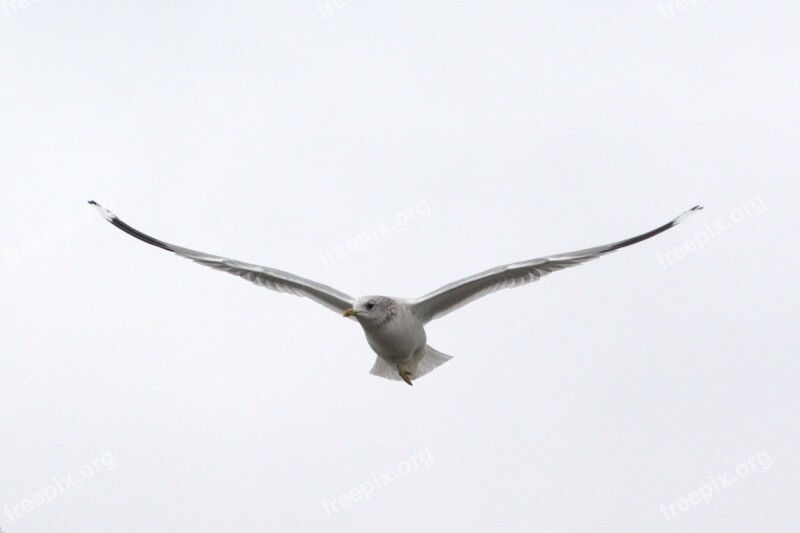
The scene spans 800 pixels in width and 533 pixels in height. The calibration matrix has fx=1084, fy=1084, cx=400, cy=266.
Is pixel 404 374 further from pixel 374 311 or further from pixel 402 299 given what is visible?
pixel 374 311

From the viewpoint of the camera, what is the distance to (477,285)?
1187 cm

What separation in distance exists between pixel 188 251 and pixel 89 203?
1245 millimetres

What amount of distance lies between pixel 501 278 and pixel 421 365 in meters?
1.50

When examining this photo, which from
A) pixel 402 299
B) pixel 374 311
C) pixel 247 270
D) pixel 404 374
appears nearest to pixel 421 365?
pixel 404 374

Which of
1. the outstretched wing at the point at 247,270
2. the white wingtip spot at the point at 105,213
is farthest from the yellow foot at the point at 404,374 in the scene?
the white wingtip spot at the point at 105,213

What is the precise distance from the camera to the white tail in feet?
40.9

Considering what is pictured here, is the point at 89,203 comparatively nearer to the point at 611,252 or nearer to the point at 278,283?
the point at 278,283

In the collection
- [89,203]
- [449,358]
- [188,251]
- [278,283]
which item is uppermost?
[89,203]

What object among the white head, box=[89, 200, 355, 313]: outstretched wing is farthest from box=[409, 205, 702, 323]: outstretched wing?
box=[89, 200, 355, 313]: outstretched wing

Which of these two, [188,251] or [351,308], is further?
[188,251]

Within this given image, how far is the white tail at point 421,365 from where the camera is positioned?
12477 millimetres

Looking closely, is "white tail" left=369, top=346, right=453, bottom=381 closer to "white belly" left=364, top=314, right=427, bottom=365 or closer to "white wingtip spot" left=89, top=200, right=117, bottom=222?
"white belly" left=364, top=314, right=427, bottom=365

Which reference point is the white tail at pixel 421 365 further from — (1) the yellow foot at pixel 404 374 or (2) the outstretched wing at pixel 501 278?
(2) the outstretched wing at pixel 501 278

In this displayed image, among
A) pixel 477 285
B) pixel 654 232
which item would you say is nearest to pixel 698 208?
pixel 654 232
